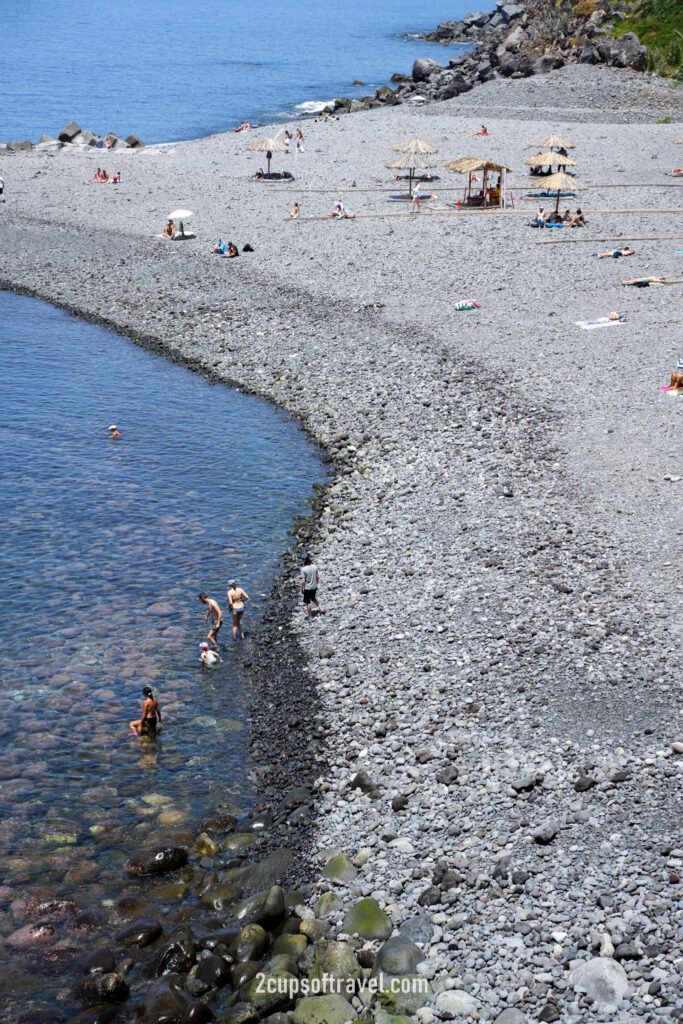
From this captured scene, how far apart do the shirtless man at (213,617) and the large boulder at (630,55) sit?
7690cm

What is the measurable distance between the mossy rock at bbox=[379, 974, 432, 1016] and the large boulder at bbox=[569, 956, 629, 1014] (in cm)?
189

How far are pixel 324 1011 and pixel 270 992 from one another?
2.74 feet

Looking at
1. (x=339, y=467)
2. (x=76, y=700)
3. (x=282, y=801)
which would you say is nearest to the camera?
(x=282, y=801)

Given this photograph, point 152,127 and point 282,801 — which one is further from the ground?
point 152,127

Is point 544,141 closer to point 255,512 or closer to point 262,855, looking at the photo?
point 255,512

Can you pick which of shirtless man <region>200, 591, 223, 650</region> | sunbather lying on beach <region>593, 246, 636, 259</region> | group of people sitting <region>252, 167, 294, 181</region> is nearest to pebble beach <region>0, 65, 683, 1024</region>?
sunbather lying on beach <region>593, 246, 636, 259</region>

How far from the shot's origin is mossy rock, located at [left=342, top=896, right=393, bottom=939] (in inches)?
537

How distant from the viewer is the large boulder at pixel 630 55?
82375mm

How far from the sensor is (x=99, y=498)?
28.3m

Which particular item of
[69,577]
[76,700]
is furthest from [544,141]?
[76,700]

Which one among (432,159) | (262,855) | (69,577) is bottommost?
(262,855)

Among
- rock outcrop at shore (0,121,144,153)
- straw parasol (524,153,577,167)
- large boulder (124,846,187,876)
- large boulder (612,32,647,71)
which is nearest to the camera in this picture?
large boulder (124,846,187,876)

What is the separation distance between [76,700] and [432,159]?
174 ft

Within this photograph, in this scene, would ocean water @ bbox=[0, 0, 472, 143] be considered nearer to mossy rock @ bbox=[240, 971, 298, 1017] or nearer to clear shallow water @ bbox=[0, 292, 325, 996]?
clear shallow water @ bbox=[0, 292, 325, 996]
